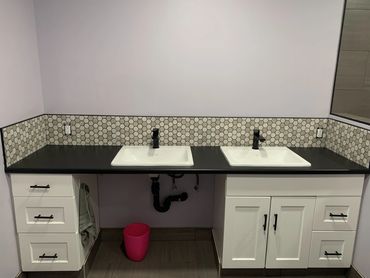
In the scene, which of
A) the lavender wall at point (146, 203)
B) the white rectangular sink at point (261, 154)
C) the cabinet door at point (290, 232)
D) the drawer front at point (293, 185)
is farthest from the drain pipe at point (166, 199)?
the cabinet door at point (290, 232)

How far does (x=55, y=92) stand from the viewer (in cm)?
222

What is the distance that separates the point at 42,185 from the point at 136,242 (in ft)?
2.76

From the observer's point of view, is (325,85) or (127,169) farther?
(325,85)

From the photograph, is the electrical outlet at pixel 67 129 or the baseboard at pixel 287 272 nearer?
the baseboard at pixel 287 272

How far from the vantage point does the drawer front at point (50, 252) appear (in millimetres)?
1874

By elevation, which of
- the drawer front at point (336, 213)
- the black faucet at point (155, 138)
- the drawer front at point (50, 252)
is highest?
the black faucet at point (155, 138)

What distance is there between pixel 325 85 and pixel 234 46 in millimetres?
789

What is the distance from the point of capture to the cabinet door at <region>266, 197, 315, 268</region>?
189 cm

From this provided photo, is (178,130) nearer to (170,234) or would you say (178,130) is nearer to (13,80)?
(170,234)

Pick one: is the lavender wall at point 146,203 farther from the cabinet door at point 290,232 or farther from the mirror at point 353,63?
the mirror at point 353,63

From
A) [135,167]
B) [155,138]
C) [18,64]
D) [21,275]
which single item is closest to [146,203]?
[155,138]

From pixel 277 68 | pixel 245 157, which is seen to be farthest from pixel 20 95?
pixel 277 68

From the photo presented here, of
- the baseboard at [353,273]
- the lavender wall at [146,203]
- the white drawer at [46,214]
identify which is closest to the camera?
the white drawer at [46,214]

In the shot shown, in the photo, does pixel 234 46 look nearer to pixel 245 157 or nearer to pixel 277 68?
pixel 277 68
